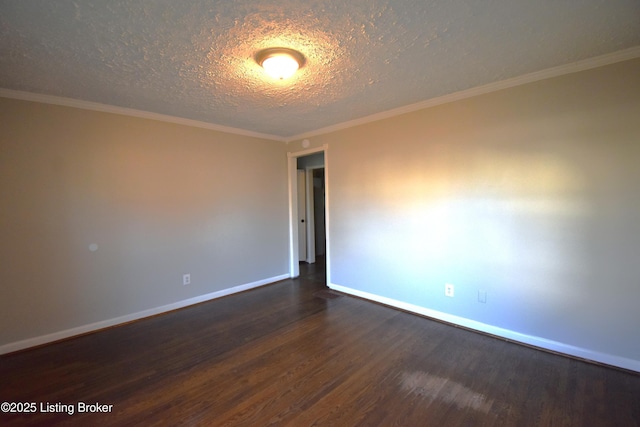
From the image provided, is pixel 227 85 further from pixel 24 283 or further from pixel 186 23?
pixel 24 283

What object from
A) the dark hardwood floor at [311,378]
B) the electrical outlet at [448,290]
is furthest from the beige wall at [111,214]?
the electrical outlet at [448,290]

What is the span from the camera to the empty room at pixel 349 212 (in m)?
1.71

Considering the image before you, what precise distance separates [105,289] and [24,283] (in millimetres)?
614

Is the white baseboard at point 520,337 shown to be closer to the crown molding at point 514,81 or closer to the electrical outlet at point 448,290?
the electrical outlet at point 448,290

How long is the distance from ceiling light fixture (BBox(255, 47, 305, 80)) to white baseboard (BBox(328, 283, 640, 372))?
110 inches

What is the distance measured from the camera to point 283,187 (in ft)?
15.2

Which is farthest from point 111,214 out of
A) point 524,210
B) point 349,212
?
point 524,210

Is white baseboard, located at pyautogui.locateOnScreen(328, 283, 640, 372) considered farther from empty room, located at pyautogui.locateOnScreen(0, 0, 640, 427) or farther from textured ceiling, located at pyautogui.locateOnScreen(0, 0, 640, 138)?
textured ceiling, located at pyautogui.locateOnScreen(0, 0, 640, 138)

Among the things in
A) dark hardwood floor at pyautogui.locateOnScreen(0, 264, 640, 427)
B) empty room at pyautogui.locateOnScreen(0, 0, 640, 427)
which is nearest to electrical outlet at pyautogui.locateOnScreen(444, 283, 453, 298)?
empty room at pyautogui.locateOnScreen(0, 0, 640, 427)

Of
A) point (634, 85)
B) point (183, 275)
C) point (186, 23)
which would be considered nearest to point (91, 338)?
point (183, 275)

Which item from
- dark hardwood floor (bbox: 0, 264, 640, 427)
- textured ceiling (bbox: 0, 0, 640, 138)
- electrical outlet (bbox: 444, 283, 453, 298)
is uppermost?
textured ceiling (bbox: 0, 0, 640, 138)

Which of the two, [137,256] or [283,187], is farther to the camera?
[283,187]

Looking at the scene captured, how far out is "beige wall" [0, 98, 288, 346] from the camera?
98.7 inches

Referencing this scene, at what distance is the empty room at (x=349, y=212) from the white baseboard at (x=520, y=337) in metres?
0.02
